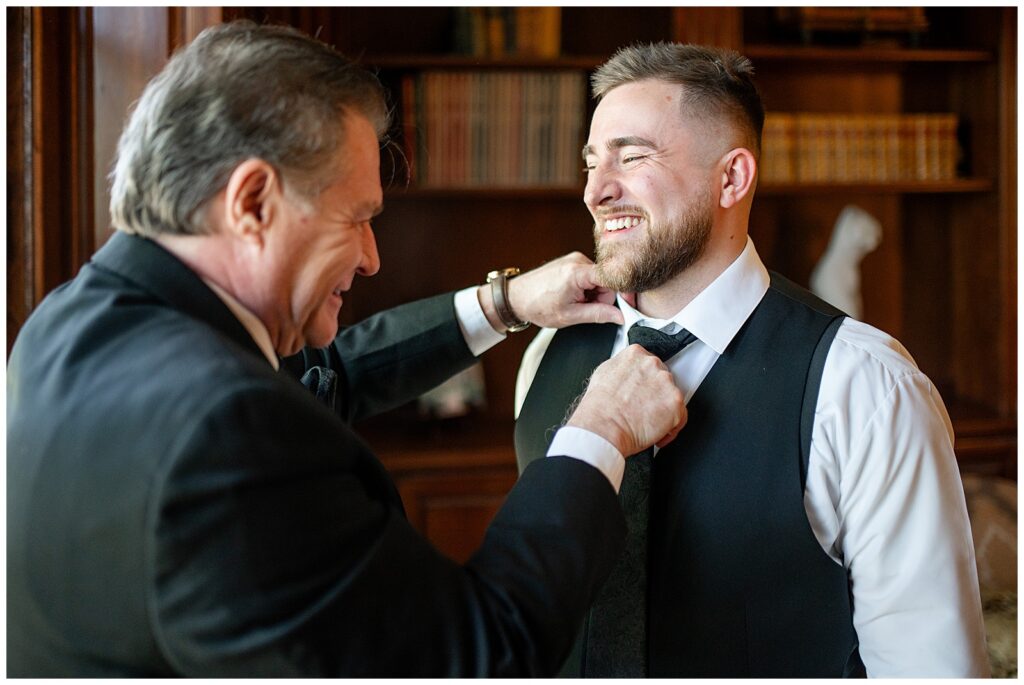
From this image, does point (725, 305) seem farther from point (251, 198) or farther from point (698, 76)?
point (251, 198)

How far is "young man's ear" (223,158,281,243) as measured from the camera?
1.05 metres

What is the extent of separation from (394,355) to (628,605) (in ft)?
2.19

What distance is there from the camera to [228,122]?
41.6 inches

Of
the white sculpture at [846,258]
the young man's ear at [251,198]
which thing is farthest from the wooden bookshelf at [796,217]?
the young man's ear at [251,198]

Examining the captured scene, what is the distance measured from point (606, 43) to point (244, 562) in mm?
2985

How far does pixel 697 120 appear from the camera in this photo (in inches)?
62.2

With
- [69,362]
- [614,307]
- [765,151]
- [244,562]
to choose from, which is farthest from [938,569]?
[765,151]

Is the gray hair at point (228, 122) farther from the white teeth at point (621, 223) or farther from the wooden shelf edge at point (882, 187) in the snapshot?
the wooden shelf edge at point (882, 187)

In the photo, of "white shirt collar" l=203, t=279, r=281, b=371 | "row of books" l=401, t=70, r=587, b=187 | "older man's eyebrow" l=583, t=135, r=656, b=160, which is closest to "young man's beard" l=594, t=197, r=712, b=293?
"older man's eyebrow" l=583, t=135, r=656, b=160

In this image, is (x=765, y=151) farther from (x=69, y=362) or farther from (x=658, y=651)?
(x=69, y=362)

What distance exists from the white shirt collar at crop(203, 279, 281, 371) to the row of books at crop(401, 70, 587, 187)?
7.17 ft

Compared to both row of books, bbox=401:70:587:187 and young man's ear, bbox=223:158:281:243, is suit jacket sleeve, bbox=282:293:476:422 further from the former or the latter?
row of books, bbox=401:70:587:187

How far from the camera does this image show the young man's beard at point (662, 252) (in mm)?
1563

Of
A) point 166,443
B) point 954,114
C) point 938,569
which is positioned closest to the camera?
point 166,443
